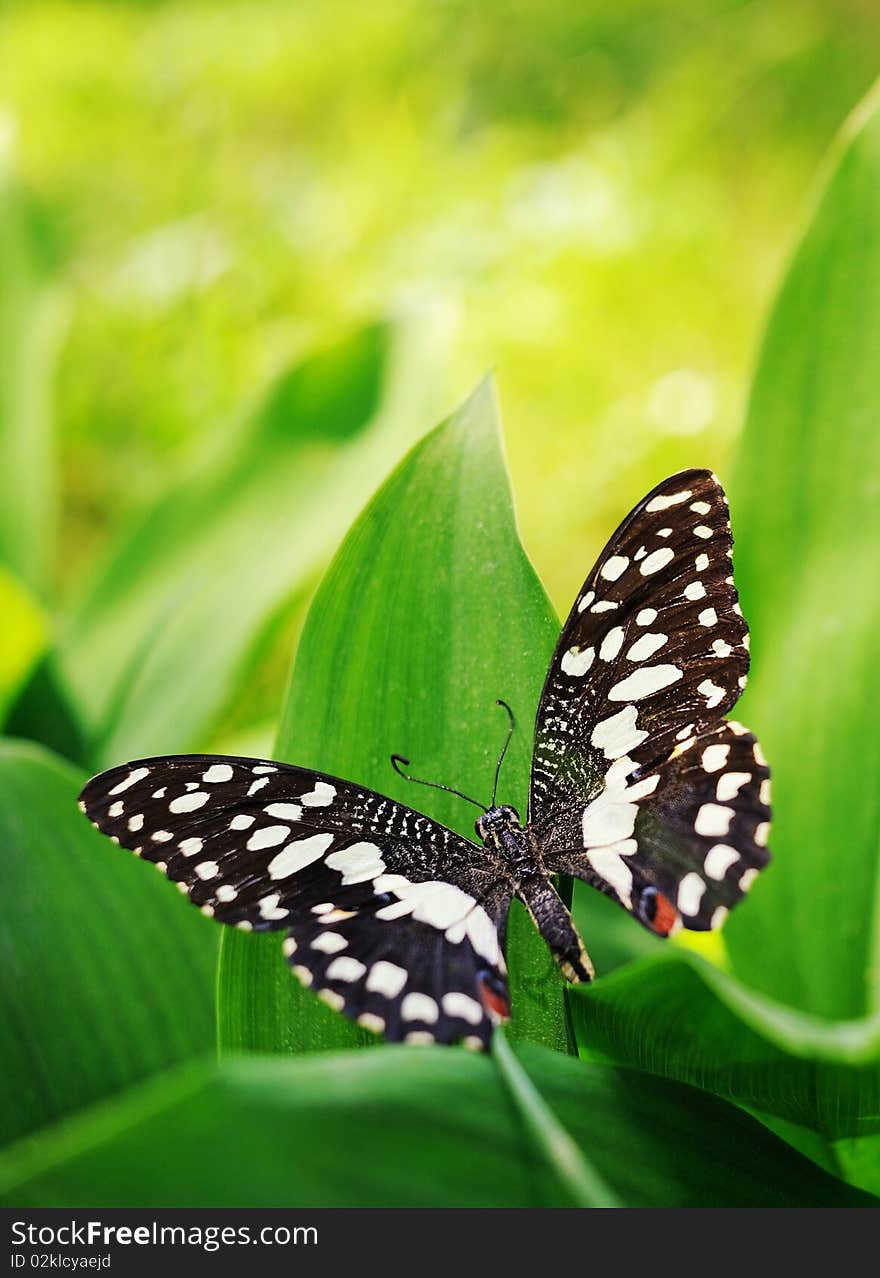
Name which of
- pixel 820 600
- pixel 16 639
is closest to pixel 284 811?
pixel 820 600

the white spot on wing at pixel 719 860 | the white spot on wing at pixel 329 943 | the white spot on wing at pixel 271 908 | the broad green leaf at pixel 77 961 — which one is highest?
the white spot on wing at pixel 719 860

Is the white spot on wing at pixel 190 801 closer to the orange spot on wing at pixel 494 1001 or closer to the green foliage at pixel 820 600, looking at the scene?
the orange spot on wing at pixel 494 1001

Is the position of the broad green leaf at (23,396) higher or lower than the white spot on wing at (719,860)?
higher

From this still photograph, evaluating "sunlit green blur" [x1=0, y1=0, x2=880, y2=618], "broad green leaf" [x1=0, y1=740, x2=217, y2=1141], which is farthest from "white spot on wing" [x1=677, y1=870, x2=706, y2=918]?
"sunlit green blur" [x1=0, y1=0, x2=880, y2=618]

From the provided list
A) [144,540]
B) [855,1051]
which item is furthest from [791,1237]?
[144,540]

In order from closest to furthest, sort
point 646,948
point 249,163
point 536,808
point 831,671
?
point 536,808 < point 831,671 < point 646,948 < point 249,163

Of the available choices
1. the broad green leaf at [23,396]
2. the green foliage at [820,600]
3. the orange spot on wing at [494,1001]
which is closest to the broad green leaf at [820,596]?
the green foliage at [820,600]

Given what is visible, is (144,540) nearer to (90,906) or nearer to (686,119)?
(90,906)
